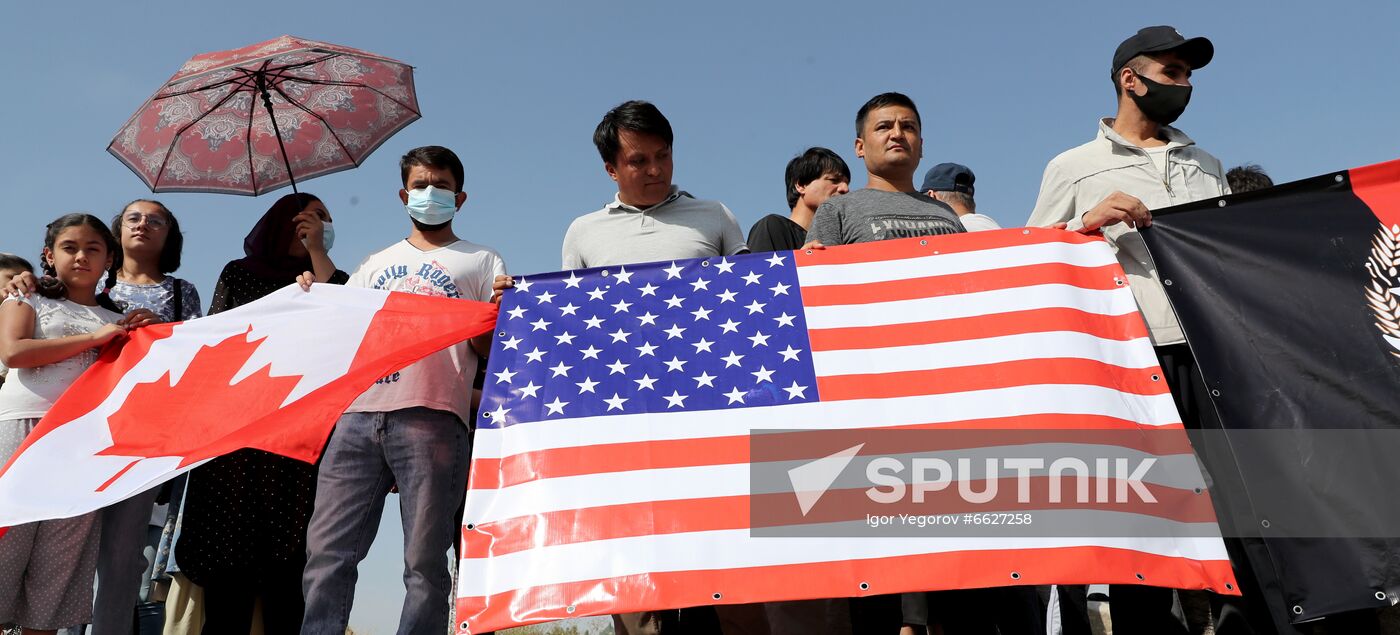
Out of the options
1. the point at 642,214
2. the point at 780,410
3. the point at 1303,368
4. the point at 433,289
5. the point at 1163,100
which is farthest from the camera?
the point at 642,214

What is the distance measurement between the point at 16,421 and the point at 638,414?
3.19 metres

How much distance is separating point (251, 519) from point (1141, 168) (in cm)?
472

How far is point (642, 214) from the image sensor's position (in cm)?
511

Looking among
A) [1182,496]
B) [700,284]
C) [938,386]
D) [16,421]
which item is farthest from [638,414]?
[16,421]

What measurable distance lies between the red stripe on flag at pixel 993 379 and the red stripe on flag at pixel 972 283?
41 centimetres

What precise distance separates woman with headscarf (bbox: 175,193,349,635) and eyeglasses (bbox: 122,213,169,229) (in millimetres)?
636

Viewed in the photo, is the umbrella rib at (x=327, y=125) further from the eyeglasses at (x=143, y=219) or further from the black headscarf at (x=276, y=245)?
the eyeglasses at (x=143, y=219)

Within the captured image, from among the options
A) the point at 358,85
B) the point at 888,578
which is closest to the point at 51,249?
the point at 358,85

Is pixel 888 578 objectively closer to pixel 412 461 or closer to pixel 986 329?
pixel 986 329

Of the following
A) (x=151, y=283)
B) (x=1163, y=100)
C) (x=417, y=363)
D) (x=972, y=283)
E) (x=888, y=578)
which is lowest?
(x=888, y=578)

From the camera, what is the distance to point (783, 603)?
13.2ft

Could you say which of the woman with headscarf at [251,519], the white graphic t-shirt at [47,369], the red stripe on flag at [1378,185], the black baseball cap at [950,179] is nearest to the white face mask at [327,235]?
the woman with headscarf at [251,519]

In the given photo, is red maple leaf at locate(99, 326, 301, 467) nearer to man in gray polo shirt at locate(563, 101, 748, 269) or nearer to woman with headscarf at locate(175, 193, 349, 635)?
woman with headscarf at locate(175, 193, 349, 635)

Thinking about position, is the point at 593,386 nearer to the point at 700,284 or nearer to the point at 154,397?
the point at 700,284
